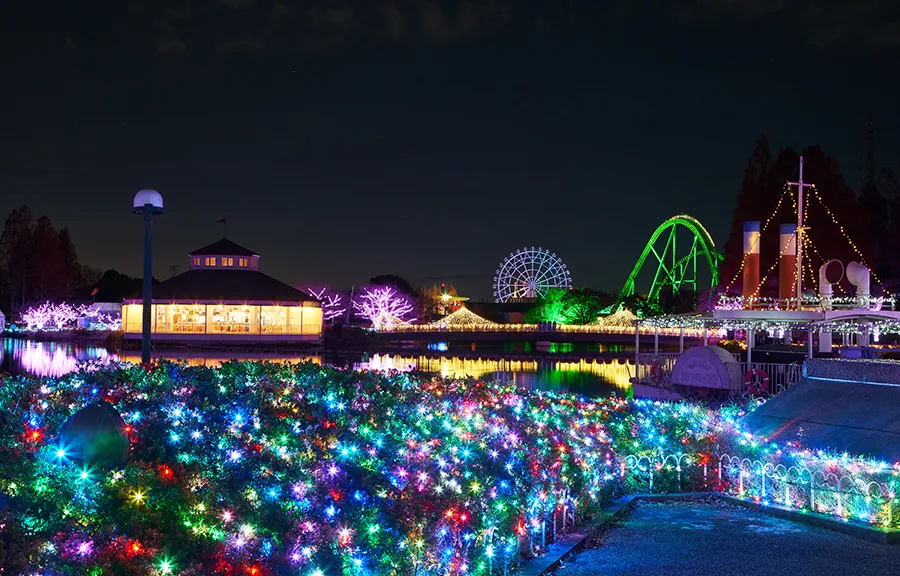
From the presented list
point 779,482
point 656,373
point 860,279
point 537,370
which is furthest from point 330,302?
point 779,482

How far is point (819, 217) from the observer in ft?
153

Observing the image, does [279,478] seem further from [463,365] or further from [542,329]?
[542,329]

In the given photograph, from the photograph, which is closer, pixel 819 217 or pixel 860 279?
pixel 860 279

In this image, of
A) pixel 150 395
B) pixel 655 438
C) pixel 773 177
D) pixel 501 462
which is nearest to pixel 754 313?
pixel 655 438

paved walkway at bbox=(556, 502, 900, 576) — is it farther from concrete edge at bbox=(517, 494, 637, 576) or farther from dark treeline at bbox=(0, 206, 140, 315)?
dark treeline at bbox=(0, 206, 140, 315)

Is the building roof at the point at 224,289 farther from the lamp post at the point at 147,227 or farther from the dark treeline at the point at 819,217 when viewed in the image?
the lamp post at the point at 147,227

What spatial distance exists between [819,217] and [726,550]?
139 ft

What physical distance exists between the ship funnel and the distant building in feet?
132

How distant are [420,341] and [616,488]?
62.6 m

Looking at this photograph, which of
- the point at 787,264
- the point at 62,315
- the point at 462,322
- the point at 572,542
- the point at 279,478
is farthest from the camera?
the point at 62,315

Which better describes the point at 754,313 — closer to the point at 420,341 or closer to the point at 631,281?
the point at 420,341

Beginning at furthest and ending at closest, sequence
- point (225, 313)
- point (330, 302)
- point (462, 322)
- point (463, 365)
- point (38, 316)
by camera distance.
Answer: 1. point (330, 302)
2. point (462, 322)
3. point (38, 316)
4. point (225, 313)
5. point (463, 365)

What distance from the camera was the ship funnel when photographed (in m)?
25.8

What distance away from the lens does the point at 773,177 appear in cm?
5125
